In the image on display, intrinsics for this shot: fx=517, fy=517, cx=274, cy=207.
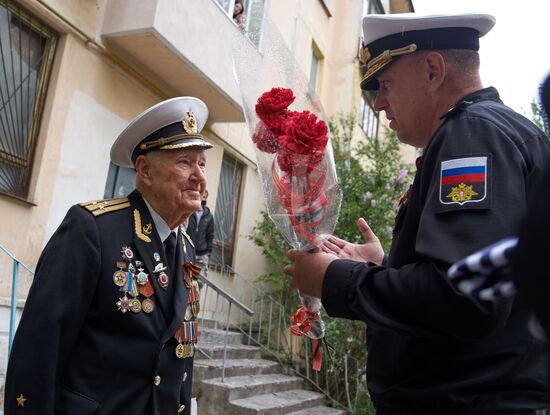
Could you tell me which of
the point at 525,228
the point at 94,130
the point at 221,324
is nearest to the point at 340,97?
the point at 221,324

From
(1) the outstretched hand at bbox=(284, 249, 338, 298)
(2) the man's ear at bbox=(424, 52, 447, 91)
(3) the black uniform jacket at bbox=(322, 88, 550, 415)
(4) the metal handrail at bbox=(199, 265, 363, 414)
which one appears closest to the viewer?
(3) the black uniform jacket at bbox=(322, 88, 550, 415)

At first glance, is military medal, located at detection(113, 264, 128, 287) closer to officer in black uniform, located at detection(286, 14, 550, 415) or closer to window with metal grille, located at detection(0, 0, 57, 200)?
officer in black uniform, located at detection(286, 14, 550, 415)

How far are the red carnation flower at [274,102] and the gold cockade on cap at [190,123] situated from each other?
2.38 feet

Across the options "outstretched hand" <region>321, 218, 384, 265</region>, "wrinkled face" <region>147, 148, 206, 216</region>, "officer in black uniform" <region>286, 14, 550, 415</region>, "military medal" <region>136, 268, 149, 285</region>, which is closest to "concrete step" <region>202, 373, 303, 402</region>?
"wrinkled face" <region>147, 148, 206, 216</region>

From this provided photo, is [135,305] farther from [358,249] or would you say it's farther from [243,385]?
[243,385]

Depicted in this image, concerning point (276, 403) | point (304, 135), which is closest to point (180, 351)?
point (304, 135)

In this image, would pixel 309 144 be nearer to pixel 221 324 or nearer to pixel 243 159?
pixel 221 324

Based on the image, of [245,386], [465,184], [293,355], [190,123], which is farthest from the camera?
[293,355]

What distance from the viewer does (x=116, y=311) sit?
6.99ft

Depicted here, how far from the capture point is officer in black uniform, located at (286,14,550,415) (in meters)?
1.26

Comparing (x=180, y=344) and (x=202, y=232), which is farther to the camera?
(x=202, y=232)

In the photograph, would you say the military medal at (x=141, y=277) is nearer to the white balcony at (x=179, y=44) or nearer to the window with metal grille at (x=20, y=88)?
the window with metal grille at (x=20, y=88)

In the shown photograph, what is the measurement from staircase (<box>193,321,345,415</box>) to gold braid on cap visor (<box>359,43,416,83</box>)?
483 centimetres

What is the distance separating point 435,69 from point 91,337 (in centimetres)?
166
